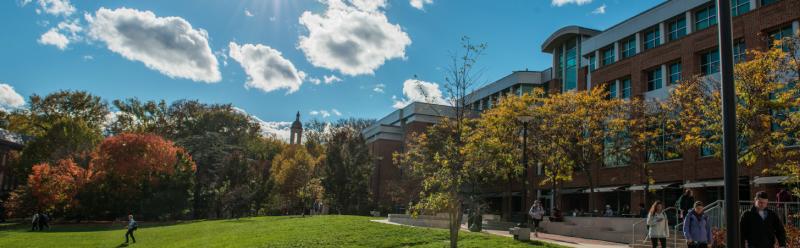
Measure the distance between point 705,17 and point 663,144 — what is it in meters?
8.18

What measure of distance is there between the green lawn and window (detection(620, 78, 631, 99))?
63.9 ft

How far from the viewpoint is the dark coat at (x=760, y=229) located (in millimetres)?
9641

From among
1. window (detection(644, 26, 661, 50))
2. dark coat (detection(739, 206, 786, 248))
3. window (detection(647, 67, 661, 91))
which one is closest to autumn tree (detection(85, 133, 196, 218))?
window (detection(647, 67, 661, 91))

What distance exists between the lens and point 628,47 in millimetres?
38344

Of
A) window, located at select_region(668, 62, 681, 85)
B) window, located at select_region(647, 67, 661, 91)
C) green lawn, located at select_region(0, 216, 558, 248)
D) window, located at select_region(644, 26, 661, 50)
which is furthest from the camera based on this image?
window, located at select_region(644, 26, 661, 50)

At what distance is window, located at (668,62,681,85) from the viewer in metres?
33.3

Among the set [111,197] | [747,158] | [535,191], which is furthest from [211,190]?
[747,158]

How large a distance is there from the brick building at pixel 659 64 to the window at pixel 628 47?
6cm

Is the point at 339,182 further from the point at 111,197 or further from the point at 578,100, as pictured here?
the point at 578,100

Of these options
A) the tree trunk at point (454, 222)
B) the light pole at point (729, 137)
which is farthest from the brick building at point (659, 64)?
the light pole at point (729, 137)

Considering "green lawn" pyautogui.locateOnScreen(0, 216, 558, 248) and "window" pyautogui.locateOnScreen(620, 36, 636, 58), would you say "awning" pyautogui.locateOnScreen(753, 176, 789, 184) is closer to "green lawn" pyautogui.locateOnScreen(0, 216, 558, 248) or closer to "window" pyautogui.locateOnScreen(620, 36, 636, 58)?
"window" pyautogui.locateOnScreen(620, 36, 636, 58)

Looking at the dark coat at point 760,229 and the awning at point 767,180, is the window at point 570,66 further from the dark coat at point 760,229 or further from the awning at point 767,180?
the dark coat at point 760,229

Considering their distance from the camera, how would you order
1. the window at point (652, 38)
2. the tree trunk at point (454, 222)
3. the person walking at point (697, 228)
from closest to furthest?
the person walking at point (697, 228) → the tree trunk at point (454, 222) → the window at point (652, 38)

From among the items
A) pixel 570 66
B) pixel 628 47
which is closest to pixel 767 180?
pixel 628 47
